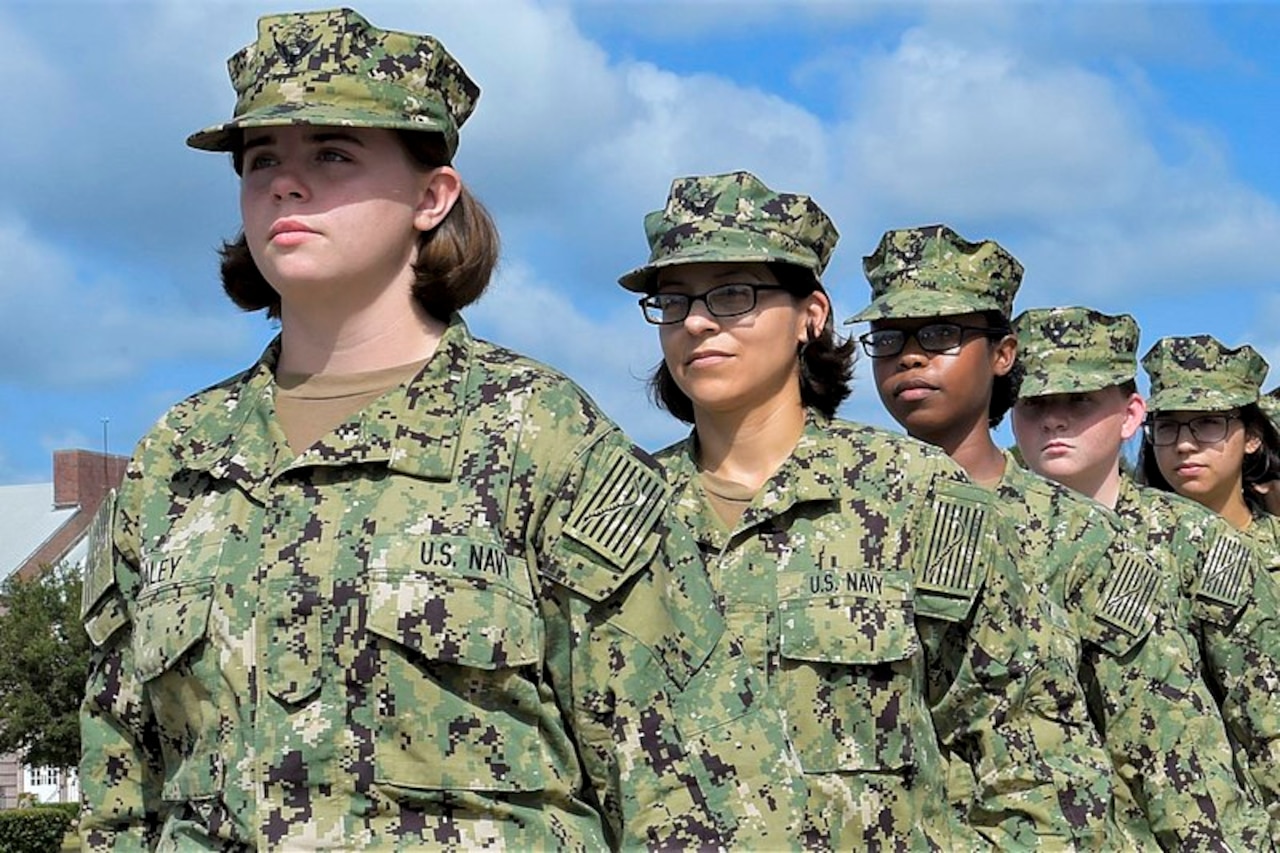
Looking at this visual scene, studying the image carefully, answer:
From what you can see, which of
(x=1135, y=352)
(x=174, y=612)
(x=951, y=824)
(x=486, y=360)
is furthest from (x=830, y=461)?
(x=1135, y=352)

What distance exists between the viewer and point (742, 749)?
383cm

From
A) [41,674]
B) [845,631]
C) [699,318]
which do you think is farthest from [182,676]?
[41,674]

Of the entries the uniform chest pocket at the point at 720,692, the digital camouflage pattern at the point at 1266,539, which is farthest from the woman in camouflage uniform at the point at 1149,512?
the uniform chest pocket at the point at 720,692

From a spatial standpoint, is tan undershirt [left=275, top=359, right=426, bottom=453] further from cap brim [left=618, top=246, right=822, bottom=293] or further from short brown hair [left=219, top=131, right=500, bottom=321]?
cap brim [left=618, top=246, right=822, bottom=293]

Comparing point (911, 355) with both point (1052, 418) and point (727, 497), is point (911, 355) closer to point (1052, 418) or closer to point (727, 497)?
point (727, 497)

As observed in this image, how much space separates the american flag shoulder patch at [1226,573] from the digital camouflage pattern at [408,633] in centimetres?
570

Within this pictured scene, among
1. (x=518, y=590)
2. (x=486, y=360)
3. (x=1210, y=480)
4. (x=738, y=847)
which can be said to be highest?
(x=1210, y=480)

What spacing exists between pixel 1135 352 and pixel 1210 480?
2294 mm

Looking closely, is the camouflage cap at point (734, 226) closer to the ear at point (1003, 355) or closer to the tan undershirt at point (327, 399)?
the ear at point (1003, 355)

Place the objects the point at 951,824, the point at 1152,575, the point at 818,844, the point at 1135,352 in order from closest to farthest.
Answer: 1. the point at 818,844
2. the point at 951,824
3. the point at 1152,575
4. the point at 1135,352

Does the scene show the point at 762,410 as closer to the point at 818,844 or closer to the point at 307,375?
the point at 818,844

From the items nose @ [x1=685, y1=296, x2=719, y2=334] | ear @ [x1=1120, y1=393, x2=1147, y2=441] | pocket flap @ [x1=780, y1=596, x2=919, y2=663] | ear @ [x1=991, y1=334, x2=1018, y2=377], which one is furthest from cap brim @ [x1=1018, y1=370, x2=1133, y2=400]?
pocket flap @ [x1=780, y1=596, x2=919, y2=663]

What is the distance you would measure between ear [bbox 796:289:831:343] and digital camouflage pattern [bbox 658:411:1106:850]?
24 cm

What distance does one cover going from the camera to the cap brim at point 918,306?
6.89 metres
